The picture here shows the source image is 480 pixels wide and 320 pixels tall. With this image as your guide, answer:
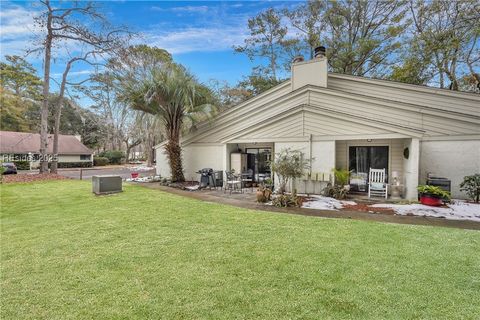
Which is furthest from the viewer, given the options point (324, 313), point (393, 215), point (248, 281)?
point (393, 215)

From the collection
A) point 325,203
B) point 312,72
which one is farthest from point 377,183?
point 312,72

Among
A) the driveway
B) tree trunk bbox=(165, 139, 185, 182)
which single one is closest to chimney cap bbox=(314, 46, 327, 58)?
tree trunk bbox=(165, 139, 185, 182)

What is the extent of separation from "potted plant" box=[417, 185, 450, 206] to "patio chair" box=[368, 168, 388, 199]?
3.97 ft

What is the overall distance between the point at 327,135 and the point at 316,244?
5711 millimetres

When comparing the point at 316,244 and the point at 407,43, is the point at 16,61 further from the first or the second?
the point at 407,43

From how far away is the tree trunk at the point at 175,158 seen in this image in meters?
12.3

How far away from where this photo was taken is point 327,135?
887cm

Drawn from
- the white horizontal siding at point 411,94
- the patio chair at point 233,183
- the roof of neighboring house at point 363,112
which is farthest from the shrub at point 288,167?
the white horizontal siding at point 411,94

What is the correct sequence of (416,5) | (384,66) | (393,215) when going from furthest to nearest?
(384,66)
(416,5)
(393,215)

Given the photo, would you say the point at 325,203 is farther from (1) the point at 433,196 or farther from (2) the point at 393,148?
(2) the point at 393,148

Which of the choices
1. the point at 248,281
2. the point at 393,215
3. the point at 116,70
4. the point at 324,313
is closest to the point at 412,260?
the point at 324,313

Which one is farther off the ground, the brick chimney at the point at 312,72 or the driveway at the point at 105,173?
the brick chimney at the point at 312,72

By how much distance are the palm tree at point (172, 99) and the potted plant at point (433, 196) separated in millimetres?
9517

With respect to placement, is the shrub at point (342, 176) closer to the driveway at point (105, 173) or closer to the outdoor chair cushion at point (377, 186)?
the outdoor chair cushion at point (377, 186)
